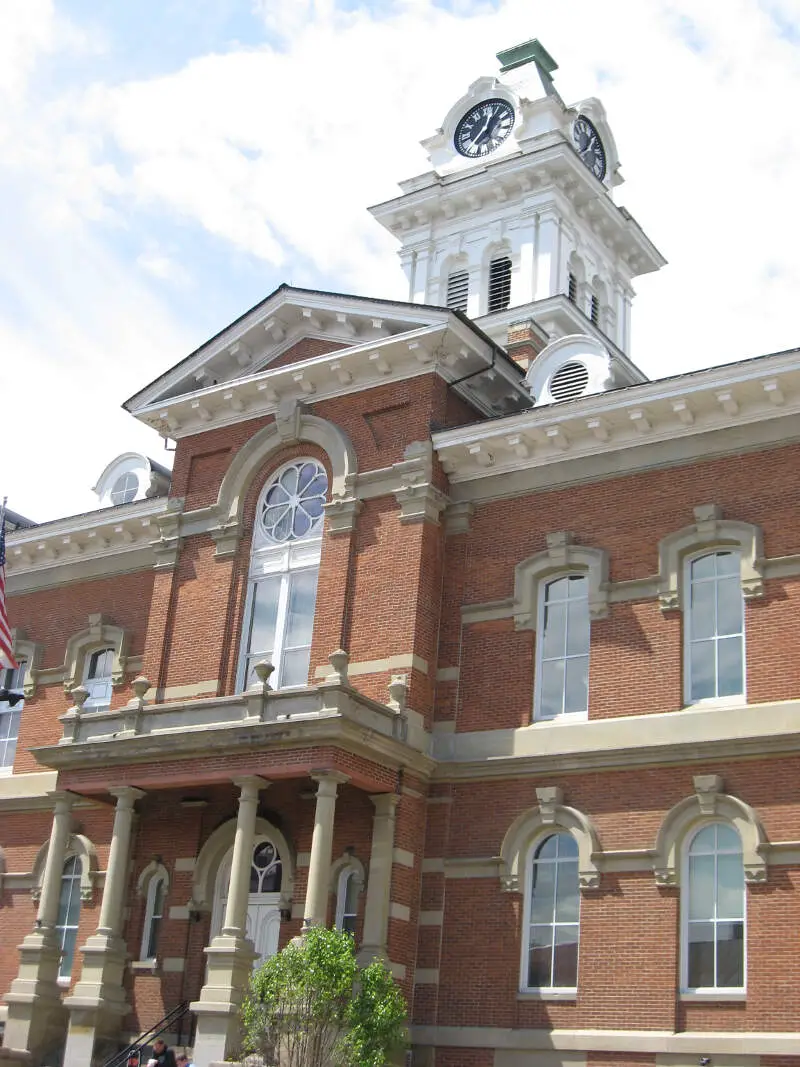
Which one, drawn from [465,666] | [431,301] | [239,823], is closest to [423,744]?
[465,666]

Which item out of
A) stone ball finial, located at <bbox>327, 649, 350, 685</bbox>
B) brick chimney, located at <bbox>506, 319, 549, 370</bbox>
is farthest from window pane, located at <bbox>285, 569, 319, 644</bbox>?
brick chimney, located at <bbox>506, 319, 549, 370</bbox>

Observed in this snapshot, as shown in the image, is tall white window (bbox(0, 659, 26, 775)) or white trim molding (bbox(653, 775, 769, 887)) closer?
white trim molding (bbox(653, 775, 769, 887))

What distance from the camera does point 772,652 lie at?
2092cm

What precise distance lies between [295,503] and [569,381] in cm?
612

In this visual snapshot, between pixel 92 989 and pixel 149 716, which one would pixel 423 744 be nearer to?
pixel 149 716

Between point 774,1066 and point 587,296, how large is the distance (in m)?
24.1

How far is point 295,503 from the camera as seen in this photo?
87.0 feet

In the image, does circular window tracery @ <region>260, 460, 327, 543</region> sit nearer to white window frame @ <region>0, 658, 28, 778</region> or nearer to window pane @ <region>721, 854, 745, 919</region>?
white window frame @ <region>0, 658, 28, 778</region>

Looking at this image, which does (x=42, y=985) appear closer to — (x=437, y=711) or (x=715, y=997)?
(x=437, y=711)

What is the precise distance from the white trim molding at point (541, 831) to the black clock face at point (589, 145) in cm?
2201

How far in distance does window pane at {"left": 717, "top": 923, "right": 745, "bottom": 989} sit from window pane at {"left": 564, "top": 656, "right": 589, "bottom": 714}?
4.17 metres

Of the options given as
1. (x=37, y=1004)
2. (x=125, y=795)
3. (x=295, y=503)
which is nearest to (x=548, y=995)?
(x=125, y=795)

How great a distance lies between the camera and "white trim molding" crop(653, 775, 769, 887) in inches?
783

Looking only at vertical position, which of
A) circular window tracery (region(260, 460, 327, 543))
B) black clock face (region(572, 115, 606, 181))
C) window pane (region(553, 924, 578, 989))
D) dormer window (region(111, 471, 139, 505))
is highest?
black clock face (region(572, 115, 606, 181))
